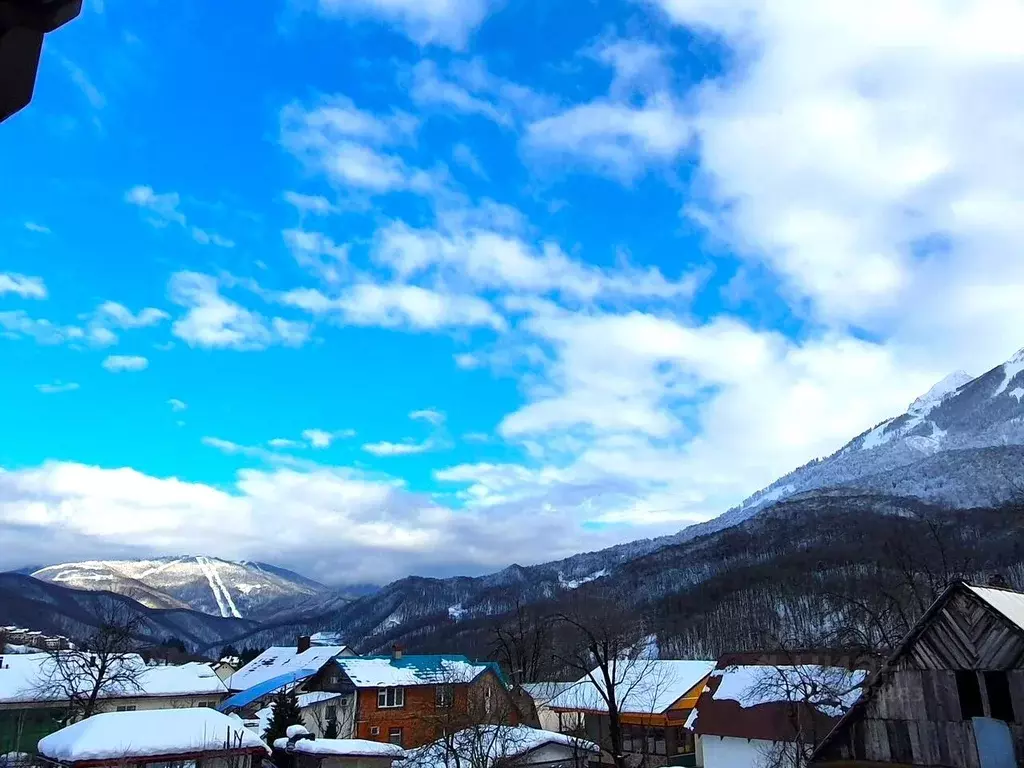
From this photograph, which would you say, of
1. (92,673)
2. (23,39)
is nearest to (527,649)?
(92,673)

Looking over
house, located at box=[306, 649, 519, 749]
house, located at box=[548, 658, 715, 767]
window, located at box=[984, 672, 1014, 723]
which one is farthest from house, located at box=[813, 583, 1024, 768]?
house, located at box=[306, 649, 519, 749]

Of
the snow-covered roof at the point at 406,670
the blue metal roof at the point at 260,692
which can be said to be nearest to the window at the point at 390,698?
the snow-covered roof at the point at 406,670

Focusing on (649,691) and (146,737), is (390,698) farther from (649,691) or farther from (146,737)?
(146,737)

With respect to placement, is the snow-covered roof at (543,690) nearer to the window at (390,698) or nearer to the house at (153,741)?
the window at (390,698)

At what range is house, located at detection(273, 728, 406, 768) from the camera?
1387 inches

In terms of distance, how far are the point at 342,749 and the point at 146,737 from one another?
9.00m

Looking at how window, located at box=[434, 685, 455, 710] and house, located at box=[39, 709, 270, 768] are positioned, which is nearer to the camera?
house, located at box=[39, 709, 270, 768]

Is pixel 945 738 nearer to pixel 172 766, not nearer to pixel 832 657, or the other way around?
pixel 832 657

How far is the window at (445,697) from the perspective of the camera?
40263 mm

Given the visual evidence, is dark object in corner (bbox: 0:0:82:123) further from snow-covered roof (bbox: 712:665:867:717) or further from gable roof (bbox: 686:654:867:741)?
gable roof (bbox: 686:654:867:741)

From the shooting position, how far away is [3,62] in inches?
83.8

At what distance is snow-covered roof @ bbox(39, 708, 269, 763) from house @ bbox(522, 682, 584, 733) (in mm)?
36783

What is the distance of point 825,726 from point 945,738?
2313cm

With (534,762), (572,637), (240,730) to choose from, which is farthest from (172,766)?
(572,637)
